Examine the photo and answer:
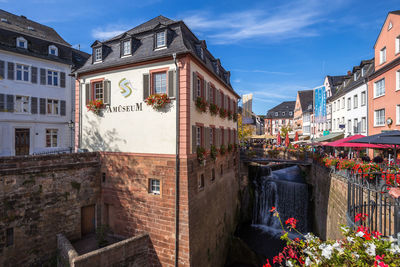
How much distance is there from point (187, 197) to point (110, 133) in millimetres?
5736

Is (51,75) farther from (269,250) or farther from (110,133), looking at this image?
(269,250)

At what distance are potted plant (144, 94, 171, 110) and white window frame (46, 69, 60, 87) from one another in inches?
582

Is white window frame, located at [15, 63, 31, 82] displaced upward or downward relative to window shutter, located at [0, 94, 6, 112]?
upward

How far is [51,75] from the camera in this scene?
1998cm

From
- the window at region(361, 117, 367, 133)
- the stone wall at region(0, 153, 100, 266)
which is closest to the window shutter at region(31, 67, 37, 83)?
the stone wall at region(0, 153, 100, 266)

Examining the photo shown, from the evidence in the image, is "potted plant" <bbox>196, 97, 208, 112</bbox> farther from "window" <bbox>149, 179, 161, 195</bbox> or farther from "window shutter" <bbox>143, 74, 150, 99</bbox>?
"window" <bbox>149, 179, 161, 195</bbox>

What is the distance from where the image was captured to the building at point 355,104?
20.5 metres

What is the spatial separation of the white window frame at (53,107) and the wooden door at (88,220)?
40.0 feet

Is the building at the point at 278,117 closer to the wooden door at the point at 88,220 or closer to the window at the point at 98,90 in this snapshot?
the window at the point at 98,90

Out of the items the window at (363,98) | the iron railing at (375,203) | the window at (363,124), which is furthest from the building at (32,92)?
the window at (363,98)

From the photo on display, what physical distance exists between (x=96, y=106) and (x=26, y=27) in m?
18.0

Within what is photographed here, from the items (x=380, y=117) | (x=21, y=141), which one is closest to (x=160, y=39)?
(x=21, y=141)

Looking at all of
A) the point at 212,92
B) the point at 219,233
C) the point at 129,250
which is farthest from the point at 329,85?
the point at 129,250

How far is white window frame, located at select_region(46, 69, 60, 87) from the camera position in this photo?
1975 cm
